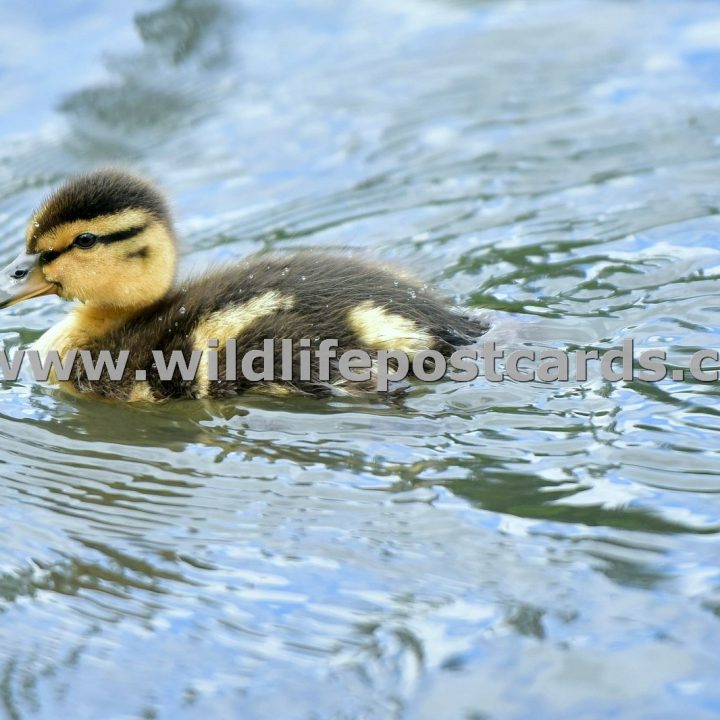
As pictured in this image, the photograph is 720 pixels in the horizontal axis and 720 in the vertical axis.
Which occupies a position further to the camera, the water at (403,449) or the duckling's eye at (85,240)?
the duckling's eye at (85,240)

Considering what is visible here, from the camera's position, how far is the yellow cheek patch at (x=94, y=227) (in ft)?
11.8

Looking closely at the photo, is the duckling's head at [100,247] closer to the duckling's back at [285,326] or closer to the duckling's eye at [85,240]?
the duckling's eye at [85,240]

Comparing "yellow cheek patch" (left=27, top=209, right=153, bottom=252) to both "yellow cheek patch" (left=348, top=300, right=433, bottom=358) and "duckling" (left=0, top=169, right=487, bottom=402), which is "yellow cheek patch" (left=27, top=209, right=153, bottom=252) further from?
"yellow cheek patch" (left=348, top=300, right=433, bottom=358)

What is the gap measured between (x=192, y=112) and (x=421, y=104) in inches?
40.0

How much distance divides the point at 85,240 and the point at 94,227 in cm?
5

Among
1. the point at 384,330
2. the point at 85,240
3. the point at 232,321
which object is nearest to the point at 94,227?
the point at 85,240

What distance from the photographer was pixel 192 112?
5.86 m

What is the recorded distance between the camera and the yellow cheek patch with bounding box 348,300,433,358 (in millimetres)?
3457

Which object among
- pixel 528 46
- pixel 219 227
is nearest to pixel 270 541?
pixel 219 227

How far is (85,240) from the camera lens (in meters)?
3.63

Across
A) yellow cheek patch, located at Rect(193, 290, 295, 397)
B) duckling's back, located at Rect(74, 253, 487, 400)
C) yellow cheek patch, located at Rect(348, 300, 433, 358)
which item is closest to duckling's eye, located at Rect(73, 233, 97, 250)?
duckling's back, located at Rect(74, 253, 487, 400)

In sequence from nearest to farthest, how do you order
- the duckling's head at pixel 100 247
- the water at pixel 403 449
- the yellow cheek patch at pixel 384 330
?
the water at pixel 403 449 → the yellow cheek patch at pixel 384 330 → the duckling's head at pixel 100 247

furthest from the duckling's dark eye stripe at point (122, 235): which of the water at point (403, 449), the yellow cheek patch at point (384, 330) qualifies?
the yellow cheek patch at point (384, 330)

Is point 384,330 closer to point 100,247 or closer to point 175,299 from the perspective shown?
point 175,299
